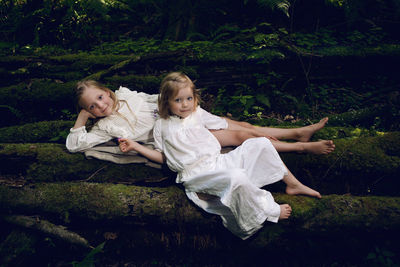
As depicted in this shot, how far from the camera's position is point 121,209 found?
8.65 feet

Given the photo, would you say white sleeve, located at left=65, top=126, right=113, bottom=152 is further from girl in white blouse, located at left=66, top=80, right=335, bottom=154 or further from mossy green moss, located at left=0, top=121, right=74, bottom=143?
mossy green moss, located at left=0, top=121, right=74, bottom=143

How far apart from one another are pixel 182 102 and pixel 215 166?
82 centimetres

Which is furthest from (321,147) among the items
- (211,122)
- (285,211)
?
(211,122)

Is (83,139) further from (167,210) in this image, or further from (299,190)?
(299,190)

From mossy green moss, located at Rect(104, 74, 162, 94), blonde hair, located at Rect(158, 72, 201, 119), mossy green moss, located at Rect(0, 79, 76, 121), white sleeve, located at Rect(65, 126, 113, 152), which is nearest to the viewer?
blonde hair, located at Rect(158, 72, 201, 119)

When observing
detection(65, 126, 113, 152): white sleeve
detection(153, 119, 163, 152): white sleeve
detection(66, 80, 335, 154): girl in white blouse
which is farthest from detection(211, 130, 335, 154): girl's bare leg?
detection(65, 126, 113, 152): white sleeve

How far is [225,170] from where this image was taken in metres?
2.46

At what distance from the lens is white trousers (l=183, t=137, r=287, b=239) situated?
2373 mm

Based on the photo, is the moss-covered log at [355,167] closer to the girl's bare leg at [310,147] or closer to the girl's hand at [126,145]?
the girl's bare leg at [310,147]

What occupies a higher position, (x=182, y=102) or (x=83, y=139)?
(x=182, y=102)

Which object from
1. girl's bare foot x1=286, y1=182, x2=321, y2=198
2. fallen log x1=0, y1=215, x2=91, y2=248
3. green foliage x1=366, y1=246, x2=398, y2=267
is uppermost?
girl's bare foot x1=286, y1=182, x2=321, y2=198

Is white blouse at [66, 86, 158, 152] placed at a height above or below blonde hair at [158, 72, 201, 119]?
below

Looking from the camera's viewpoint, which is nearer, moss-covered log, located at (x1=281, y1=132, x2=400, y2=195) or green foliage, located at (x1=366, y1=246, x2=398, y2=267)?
green foliage, located at (x1=366, y1=246, x2=398, y2=267)

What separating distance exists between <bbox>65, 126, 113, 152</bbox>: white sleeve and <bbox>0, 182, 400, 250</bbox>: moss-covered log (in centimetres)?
45
